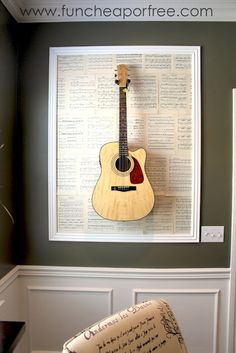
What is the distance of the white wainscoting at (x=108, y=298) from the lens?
177 centimetres

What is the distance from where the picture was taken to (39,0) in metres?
1.69

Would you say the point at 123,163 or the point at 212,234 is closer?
the point at 123,163

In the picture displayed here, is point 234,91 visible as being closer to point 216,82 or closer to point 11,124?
point 216,82

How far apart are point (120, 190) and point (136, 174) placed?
14cm

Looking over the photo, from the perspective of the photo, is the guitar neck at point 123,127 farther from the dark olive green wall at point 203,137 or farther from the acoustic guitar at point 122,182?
the dark olive green wall at point 203,137

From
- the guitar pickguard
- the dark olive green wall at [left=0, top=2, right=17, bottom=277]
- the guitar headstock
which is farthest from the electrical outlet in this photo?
the dark olive green wall at [left=0, top=2, right=17, bottom=277]

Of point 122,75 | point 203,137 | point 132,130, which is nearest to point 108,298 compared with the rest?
point 132,130

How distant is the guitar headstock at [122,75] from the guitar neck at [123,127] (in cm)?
3

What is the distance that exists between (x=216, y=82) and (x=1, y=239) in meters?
1.71

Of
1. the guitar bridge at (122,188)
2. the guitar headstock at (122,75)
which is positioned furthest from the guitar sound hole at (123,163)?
the guitar headstock at (122,75)

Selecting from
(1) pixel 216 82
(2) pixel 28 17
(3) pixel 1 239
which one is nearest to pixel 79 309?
(3) pixel 1 239

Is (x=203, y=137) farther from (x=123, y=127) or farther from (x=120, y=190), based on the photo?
(x=120, y=190)

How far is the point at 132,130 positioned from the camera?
5.72 feet

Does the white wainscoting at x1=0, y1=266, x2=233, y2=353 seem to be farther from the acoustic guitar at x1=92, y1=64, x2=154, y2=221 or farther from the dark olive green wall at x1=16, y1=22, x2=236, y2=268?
the acoustic guitar at x1=92, y1=64, x2=154, y2=221
